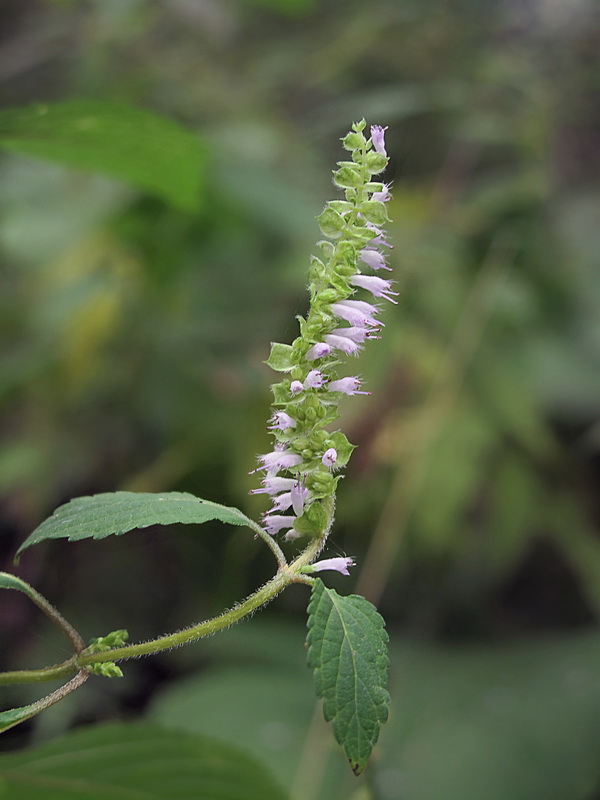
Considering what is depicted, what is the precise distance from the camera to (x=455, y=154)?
2.58 m

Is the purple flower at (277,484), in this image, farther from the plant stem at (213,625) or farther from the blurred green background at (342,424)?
the blurred green background at (342,424)

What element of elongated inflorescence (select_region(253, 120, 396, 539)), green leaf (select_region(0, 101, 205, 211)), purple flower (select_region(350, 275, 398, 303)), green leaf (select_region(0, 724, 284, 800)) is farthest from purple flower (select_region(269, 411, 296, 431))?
green leaf (select_region(0, 101, 205, 211))

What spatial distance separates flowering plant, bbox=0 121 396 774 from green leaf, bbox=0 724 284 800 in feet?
0.44

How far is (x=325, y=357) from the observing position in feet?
1.86

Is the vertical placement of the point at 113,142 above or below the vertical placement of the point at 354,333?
above

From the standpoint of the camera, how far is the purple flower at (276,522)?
0.58 meters

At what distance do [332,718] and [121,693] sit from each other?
1259mm

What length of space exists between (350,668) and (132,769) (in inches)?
10.3

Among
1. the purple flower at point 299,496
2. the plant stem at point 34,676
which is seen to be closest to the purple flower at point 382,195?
the purple flower at point 299,496

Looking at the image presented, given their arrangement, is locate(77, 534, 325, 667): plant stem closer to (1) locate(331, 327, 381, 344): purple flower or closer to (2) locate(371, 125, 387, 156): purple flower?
(1) locate(331, 327, 381, 344): purple flower

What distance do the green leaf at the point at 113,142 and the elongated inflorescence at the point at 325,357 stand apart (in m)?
0.51

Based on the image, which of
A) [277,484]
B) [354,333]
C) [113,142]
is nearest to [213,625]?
[277,484]

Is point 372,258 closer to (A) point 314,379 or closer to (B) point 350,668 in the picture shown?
(A) point 314,379

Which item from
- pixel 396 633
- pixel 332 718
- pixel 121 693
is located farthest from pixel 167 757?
pixel 396 633
